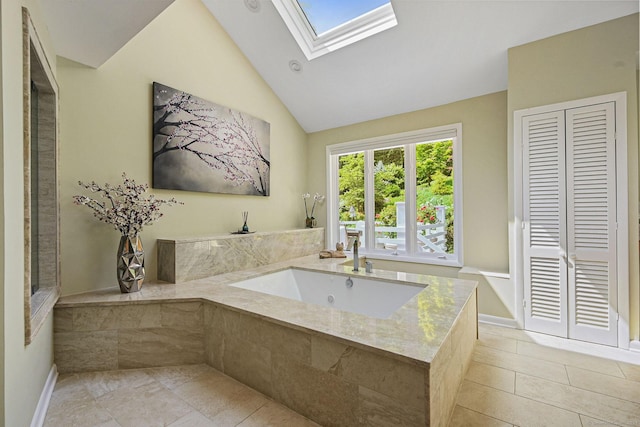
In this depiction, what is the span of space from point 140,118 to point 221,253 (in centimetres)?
144

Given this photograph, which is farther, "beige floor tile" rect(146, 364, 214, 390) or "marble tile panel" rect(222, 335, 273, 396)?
"beige floor tile" rect(146, 364, 214, 390)

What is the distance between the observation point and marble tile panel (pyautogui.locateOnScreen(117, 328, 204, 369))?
2.04 metres

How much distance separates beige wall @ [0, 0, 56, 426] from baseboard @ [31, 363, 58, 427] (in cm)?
7

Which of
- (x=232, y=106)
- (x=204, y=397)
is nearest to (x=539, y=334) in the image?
(x=204, y=397)

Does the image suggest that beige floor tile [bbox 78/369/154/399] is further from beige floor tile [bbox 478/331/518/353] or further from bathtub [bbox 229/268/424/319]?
beige floor tile [bbox 478/331/518/353]

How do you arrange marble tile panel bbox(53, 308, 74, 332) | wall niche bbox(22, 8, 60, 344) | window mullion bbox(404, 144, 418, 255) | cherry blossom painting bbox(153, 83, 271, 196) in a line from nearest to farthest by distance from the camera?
1. wall niche bbox(22, 8, 60, 344)
2. marble tile panel bbox(53, 308, 74, 332)
3. cherry blossom painting bbox(153, 83, 271, 196)
4. window mullion bbox(404, 144, 418, 255)

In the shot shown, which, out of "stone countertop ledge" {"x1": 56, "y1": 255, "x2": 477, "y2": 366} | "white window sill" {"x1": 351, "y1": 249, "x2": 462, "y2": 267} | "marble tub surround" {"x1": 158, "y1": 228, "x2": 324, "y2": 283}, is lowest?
"stone countertop ledge" {"x1": 56, "y1": 255, "x2": 477, "y2": 366}

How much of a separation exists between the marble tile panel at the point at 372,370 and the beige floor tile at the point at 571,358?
167 centimetres

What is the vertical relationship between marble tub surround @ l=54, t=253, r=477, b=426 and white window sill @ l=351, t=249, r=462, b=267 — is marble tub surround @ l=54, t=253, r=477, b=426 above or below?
below

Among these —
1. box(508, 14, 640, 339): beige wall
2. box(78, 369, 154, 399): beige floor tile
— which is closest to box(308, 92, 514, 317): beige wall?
box(508, 14, 640, 339): beige wall

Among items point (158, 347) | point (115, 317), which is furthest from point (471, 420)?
point (115, 317)

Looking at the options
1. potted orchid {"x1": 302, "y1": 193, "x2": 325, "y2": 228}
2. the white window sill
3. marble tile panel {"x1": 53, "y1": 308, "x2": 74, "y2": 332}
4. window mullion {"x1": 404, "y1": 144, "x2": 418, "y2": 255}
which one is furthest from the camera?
potted orchid {"x1": 302, "y1": 193, "x2": 325, "y2": 228}

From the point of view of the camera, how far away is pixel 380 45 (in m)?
2.99

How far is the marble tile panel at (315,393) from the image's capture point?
1397mm
